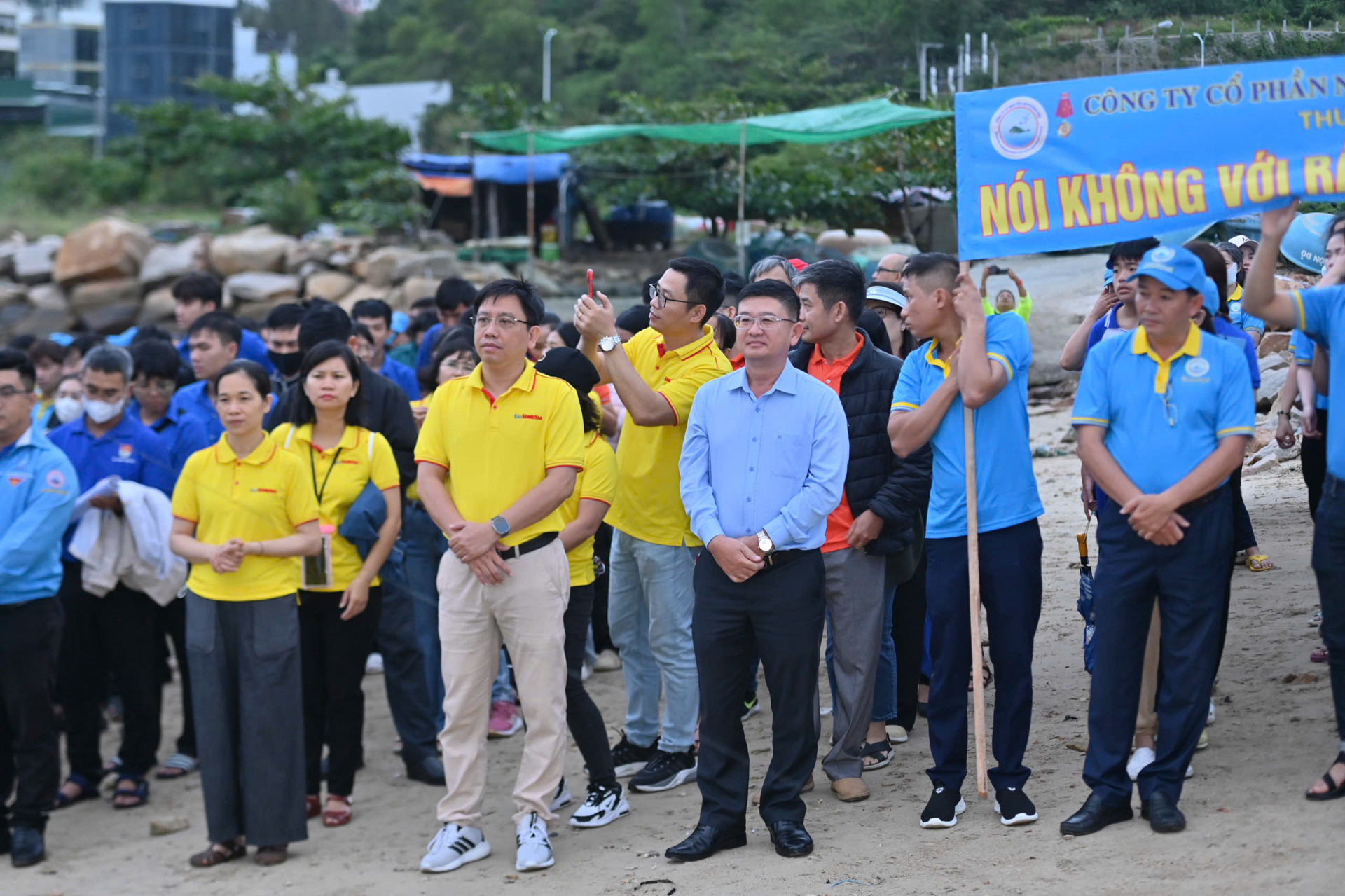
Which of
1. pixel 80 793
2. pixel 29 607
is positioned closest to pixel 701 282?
pixel 29 607

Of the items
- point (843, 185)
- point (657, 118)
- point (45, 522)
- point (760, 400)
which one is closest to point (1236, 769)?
point (760, 400)

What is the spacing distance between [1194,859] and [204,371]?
5.21 meters

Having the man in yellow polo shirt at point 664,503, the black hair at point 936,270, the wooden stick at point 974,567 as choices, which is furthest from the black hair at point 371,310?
the wooden stick at point 974,567

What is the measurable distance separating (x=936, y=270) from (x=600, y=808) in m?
2.47

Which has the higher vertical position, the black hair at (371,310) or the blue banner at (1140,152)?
the blue banner at (1140,152)

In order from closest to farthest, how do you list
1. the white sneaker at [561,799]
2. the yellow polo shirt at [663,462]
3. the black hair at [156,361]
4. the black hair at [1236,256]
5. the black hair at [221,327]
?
the yellow polo shirt at [663,462], the white sneaker at [561,799], the black hair at [1236,256], the black hair at [156,361], the black hair at [221,327]

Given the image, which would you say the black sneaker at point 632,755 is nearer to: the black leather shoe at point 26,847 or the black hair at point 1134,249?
the black leather shoe at point 26,847

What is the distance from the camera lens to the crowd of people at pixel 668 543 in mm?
4133

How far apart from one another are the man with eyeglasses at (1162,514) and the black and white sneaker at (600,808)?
1.79 meters

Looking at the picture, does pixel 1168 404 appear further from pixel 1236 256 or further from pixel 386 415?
pixel 386 415

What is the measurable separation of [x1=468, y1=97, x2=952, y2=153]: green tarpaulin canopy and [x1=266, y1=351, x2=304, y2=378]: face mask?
6773 millimetres

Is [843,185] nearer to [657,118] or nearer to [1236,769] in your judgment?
[657,118]

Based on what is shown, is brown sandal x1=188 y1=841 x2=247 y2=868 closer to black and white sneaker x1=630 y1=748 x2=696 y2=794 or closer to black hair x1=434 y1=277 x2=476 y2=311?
black and white sneaker x1=630 y1=748 x2=696 y2=794

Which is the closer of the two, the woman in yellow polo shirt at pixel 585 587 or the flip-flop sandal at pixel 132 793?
the woman in yellow polo shirt at pixel 585 587
